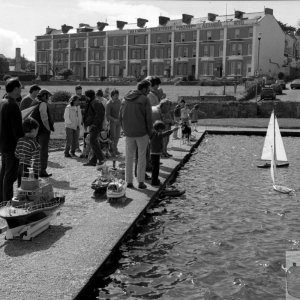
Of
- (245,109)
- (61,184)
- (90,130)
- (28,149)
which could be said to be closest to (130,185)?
(61,184)

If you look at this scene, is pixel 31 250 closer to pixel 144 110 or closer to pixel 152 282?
pixel 152 282

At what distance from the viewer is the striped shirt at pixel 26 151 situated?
7.76 meters

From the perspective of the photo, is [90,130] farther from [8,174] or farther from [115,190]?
[8,174]

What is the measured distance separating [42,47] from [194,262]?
104028 mm

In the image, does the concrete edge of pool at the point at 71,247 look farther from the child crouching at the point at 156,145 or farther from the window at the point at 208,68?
the window at the point at 208,68

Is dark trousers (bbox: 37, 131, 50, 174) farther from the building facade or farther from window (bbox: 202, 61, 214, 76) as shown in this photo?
window (bbox: 202, 61, 214, 76)

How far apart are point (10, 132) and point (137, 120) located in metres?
2.69

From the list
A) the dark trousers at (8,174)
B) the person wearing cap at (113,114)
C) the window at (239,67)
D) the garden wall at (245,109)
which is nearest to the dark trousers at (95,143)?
the person wearing cap at (113,114)

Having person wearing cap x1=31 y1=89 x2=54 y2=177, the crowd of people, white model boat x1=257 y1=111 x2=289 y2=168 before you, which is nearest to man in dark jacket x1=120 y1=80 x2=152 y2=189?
the crowd of people

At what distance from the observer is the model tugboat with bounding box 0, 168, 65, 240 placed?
6480 mm

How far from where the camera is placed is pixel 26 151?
7812 mm

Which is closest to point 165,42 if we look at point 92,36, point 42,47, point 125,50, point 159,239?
point 125,50

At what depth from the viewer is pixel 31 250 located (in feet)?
20.5

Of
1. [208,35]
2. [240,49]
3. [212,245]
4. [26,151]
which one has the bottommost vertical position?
[212,245]
